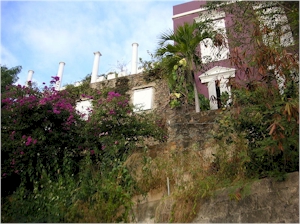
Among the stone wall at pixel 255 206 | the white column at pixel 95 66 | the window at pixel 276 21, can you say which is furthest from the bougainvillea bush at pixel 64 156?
the white column at pixel 95 66

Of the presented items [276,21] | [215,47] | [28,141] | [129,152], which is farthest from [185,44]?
[28,141]

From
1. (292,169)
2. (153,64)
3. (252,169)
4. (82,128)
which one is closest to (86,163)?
(82,128)

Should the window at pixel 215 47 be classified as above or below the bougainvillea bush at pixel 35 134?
above

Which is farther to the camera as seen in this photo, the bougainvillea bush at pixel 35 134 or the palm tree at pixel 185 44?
the palm tree at pixel 185 44

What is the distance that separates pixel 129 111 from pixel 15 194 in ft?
10.9

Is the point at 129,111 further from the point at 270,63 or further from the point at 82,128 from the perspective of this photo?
the point at 270,63

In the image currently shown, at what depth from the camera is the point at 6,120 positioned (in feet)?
19.0

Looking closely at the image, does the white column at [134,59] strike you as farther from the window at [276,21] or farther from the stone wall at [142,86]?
the window at [276,21]

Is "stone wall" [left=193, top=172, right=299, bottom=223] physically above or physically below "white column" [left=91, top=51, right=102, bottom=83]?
below

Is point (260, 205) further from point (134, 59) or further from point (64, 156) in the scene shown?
point (134, 59)

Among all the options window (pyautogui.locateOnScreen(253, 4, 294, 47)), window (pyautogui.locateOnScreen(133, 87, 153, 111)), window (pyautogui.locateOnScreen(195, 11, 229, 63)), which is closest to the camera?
window (pyautogui.locateOnScreen(253, 4, 294, 47))

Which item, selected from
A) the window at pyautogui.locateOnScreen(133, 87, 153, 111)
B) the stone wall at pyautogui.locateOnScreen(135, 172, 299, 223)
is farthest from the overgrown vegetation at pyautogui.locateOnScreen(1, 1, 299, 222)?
the window at pyautogui.locateOnScreen(133, 87, 153, 111)

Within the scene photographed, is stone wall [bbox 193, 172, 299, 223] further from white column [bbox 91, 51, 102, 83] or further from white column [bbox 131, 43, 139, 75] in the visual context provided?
white column [bbox 91, 51, 102, 83]

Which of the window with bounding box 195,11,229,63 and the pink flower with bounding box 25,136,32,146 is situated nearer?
the pink flower with bounding box 25,136,32,146
